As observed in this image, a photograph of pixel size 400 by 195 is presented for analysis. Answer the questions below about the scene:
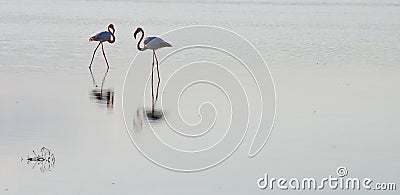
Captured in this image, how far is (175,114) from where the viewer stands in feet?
38.5

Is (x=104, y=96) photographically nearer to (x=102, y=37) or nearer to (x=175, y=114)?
(x=175, y=114)

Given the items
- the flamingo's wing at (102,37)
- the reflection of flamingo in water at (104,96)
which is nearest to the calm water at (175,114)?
the reflection of flamingo in water at (104,96)

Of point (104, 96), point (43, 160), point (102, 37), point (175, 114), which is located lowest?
point (43, 160)

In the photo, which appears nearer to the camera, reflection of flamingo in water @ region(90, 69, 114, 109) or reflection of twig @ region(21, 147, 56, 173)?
reflection of twig @ region(21, 147, 56, 173)

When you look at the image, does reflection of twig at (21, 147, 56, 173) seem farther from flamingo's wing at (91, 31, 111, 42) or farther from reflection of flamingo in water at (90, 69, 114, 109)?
flamingo's wing at (91, 31, 111, 42)

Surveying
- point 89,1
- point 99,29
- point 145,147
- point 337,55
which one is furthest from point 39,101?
point 89,1

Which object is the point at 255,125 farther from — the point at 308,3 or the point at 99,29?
the point at 308,3

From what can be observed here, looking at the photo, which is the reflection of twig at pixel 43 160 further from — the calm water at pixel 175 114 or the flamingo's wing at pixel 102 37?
the flamingo's wing at pixel 102 37

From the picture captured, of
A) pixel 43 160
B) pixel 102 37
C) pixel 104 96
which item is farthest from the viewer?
pixel 102 37

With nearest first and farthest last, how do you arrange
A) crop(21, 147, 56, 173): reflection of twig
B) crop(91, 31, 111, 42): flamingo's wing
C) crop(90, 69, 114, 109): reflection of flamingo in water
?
crop(21, 147, 56, 173): reflection of twig → crop(90, 69, 114, 109): reflection of flamingo in water → crop(91, 31, 111, 42): flamingo's wing

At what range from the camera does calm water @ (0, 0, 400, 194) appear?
8.82 meters

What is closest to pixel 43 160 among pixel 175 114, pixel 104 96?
pixel 175 114

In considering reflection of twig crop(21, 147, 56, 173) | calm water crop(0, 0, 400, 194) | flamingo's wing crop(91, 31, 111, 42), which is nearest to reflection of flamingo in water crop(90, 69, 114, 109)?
calm water crop(0, 0, 400, 194)

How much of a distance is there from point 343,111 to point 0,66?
6.13 meters
